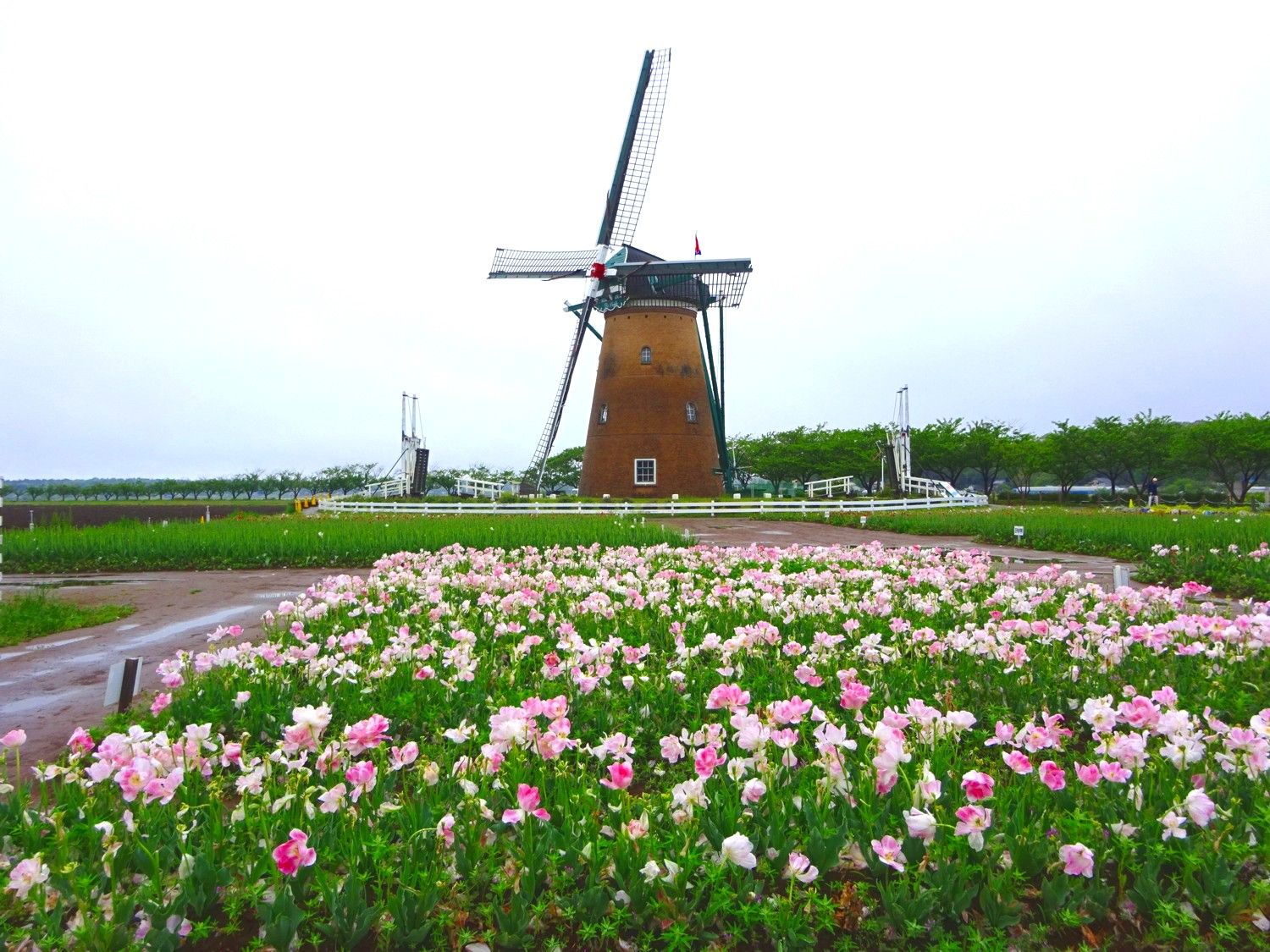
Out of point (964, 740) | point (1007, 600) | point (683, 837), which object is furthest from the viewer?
point (1007, 600)

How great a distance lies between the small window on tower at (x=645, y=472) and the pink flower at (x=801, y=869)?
29.8m

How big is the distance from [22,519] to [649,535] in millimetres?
38559

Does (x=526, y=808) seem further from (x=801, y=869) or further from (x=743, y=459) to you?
(x=743, y=459)

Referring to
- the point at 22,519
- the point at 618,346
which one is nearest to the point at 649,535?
the point at 618,346

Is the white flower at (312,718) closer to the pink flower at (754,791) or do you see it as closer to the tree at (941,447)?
the pink flower at (754,791)

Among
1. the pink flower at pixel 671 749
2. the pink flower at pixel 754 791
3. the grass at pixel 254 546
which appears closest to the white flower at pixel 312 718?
the pink flower at pixel 671 749

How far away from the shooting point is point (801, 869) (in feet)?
7.57

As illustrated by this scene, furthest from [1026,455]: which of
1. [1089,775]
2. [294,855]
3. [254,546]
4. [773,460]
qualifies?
[294,855]

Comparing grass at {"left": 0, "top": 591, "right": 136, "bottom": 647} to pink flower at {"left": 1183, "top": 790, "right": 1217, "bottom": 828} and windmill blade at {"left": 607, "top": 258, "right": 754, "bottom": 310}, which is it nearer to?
pink flower at {"left": 1183, "top": 790, "right": 1217, "bottom": 828}

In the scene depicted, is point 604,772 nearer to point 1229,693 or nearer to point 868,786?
point 868,786

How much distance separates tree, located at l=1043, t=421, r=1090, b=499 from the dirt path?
51.2 metres

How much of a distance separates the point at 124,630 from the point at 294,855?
6.85 meters

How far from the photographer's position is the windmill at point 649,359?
32.0 m

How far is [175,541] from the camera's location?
568 inches
